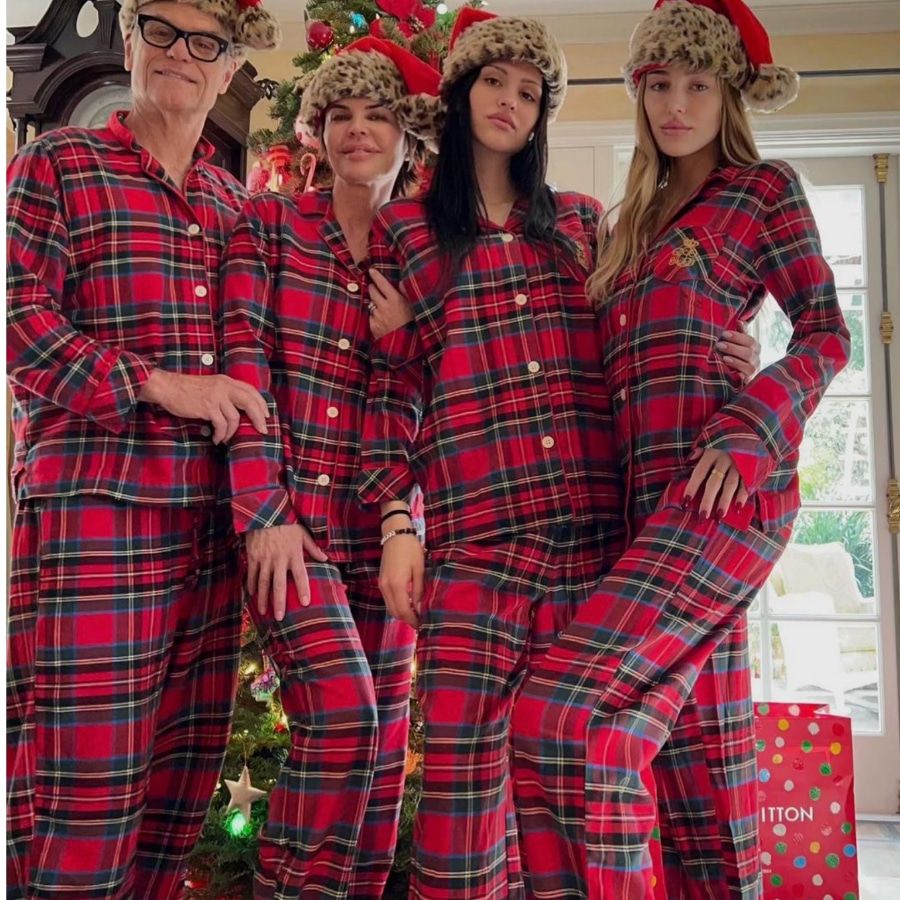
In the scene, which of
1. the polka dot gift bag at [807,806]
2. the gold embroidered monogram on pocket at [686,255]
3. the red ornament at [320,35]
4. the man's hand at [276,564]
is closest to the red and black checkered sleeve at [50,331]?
the man's hand at [276,564]

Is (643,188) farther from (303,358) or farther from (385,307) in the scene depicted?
(303,358)

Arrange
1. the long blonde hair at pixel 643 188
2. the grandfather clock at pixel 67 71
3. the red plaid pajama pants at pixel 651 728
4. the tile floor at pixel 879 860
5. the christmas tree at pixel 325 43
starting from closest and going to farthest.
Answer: the red plaid pajama pants at pixel 651 728, the long blonde hair at pixel 643 188, the christmas tree at pixel 325 43, the grandfather clock at pixel 67 71, the tile floor at pixel 879 860

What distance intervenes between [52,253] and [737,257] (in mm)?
1162

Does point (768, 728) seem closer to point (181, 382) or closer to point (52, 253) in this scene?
point (181, 382)

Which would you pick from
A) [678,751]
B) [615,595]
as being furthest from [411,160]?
[678,751]

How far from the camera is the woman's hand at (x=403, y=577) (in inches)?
63.2

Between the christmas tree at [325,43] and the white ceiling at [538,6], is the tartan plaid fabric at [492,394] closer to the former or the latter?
the christmas tree at [325,43]

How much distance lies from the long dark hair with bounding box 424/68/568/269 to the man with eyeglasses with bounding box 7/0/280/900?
408 mm

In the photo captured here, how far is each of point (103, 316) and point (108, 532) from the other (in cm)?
38

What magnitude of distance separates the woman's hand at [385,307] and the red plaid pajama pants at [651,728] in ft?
1.85

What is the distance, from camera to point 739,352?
163cm

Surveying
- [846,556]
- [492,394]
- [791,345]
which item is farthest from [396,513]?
[846,556]

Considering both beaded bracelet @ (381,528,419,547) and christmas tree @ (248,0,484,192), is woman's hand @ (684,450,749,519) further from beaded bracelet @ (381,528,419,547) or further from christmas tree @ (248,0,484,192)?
christmas tree @ (248,0,484,192)

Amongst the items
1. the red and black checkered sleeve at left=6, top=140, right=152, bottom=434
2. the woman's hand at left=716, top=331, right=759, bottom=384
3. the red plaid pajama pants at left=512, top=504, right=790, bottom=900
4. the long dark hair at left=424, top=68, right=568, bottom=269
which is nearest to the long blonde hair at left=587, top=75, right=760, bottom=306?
the long dark hair at left=424, top=68, right=568, bottom=269
